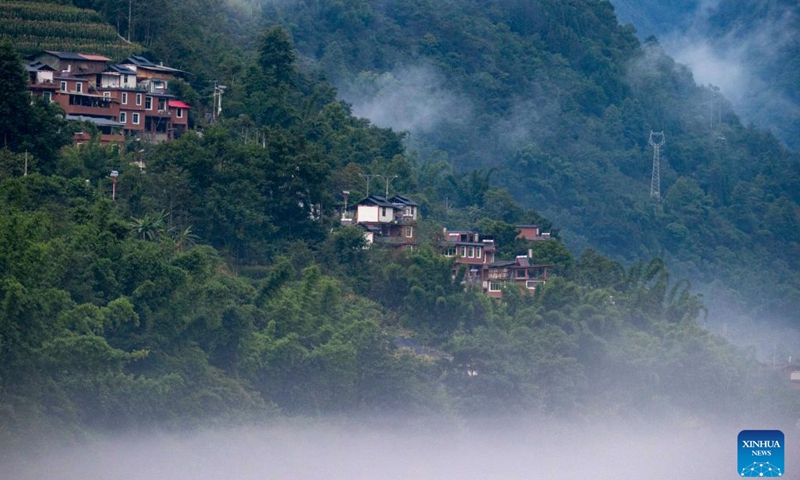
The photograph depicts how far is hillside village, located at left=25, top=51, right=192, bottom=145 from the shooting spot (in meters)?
44.9

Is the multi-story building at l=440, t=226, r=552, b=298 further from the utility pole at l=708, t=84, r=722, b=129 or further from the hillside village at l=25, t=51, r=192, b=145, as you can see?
the utility pole at l=708, t=84, r=722, b=129

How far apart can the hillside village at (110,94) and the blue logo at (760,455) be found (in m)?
21.1

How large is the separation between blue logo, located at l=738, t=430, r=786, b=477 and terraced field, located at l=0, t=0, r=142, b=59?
26091 millimetres

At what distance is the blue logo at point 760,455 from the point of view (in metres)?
27.9

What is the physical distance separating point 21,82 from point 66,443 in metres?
12.2

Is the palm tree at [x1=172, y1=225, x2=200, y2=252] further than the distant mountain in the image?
No

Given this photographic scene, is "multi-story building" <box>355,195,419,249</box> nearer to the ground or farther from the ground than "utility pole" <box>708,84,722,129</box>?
nearer to the ground

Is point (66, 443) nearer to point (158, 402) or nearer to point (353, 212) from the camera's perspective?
point (158, 402)

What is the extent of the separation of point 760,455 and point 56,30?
2743 centimetres

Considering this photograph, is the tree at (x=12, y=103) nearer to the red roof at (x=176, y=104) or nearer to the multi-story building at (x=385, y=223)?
the red roof at (x=176, y=104)

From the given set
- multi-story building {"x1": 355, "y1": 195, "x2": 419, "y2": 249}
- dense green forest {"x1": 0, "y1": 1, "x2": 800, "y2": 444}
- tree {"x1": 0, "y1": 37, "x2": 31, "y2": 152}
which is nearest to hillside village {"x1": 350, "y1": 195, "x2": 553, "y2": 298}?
multi-story building {"x1": 355, "y1": 195, "x2": 419, "y2": 249}

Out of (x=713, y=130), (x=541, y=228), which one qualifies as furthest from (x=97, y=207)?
(x=713, y=130)

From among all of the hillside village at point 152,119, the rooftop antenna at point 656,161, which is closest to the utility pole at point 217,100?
the hillside village at point 152,119

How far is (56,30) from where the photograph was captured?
49281mm
